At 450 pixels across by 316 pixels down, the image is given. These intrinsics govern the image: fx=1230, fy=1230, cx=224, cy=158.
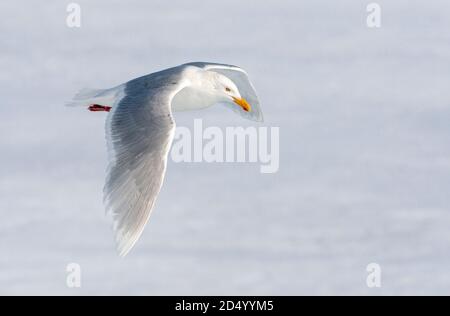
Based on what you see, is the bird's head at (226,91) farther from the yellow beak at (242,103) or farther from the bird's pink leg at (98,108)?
the bird's pink leg at (98,108)

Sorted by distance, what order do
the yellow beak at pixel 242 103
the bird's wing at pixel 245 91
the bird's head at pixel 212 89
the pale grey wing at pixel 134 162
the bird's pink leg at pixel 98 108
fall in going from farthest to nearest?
the bird's wing at pixel 245 91 → the yellow beak at pixel 242 103 → the bird's pink leg at pixel 98 108 → the bird's head at pixel 212 89 → the pale grey wing at pixel 134 162

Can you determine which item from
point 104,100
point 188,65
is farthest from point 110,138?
point 188,65

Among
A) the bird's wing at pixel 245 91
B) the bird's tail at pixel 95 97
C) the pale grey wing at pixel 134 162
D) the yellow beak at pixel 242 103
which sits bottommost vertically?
the pale grey wing at pixel 134 162

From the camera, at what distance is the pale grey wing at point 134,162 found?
13.0 metres

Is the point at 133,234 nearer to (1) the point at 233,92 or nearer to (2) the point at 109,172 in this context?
(2) the point at 109,172

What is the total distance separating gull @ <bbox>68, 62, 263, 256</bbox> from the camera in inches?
A: 512

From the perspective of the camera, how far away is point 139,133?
13555 mm

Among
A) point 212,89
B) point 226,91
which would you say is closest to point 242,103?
point 226,91

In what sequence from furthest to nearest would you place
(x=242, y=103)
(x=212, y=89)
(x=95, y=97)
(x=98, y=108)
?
(x=242, y=103)
(x=98, y=108)
(x=212, y=89)
(x=95, y=97)

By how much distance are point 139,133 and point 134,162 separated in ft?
1.38

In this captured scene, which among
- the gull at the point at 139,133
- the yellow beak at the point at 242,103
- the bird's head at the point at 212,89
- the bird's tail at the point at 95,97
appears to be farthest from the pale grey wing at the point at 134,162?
the yellow beak at the point at 242,103

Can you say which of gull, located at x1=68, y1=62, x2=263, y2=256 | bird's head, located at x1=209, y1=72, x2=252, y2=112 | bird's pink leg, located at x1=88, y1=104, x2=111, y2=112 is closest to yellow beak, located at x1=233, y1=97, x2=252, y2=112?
bird's head, located at x1=209, y1=72, x2=252, y2=112

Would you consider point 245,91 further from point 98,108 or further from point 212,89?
point 98,108

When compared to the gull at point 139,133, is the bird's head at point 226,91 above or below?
above
